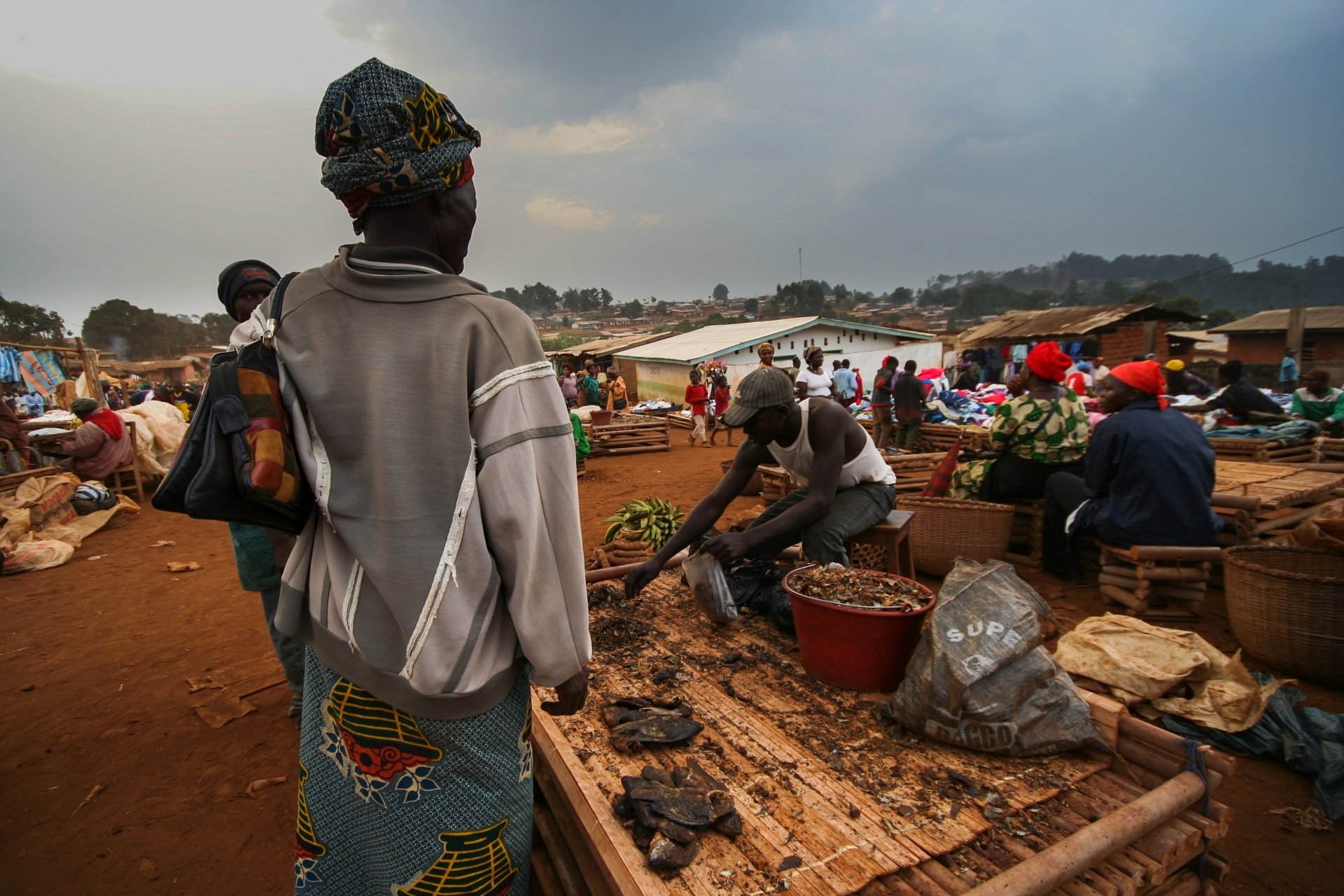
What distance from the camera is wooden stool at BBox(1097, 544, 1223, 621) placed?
3.82 meters

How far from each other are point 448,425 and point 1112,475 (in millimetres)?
4529

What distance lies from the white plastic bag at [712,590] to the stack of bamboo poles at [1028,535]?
299cm

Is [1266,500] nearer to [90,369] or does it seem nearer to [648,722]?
[648,722]

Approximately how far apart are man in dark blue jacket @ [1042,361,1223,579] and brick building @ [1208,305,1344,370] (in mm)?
18001

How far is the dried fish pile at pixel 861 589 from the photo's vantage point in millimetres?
2359

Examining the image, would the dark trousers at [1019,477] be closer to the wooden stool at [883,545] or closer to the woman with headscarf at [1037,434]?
the woman with headscarf at [1037,434]

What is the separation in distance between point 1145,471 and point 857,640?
2.74 metres

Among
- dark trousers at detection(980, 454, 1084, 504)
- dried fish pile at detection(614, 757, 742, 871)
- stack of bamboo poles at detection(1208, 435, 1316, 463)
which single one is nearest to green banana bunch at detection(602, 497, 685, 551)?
dark trousers at detection(980, 454, 1084, 504)

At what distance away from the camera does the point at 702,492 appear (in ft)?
28.8

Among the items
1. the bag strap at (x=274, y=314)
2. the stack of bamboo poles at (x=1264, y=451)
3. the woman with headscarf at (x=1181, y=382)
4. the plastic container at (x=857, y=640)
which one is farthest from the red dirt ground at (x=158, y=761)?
the woman with headscarf at (x=1181, y=382)

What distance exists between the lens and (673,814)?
169 centimetres

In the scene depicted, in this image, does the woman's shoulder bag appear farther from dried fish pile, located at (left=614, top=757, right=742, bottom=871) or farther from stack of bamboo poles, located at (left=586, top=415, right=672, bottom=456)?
stack of bamboo poles, located at (left=586, top=415, right=672, bottom=456)

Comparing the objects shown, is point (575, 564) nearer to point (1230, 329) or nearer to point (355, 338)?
point (355, 338)

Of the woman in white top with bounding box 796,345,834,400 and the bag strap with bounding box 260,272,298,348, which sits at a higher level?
the bag strap with bounding box 260,272,298,348
